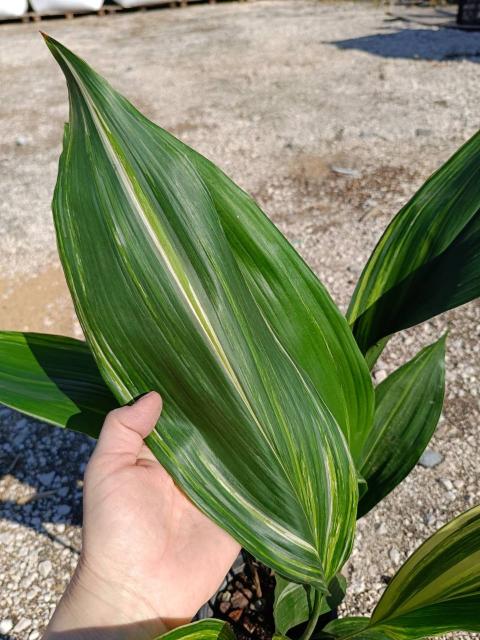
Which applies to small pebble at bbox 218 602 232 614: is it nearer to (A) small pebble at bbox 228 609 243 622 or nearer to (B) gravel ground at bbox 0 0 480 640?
(A) small pebble at bbox 228 609 243 622

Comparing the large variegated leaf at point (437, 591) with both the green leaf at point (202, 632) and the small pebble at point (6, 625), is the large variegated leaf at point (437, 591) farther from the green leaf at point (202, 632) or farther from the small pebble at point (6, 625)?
the small pebble at point (6, 625)

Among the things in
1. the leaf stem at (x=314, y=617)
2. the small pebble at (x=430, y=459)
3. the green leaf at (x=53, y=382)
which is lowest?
the small pebble at (x=430, y=459)

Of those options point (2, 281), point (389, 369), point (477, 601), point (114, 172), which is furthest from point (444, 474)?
point (2, 281)

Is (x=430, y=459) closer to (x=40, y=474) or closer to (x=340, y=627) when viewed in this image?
(x=340, y=627)

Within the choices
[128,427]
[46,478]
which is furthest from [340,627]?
[46,478]

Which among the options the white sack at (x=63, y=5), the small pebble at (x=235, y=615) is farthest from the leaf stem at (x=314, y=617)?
the white sack at (x=63, y=5)
